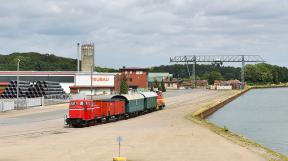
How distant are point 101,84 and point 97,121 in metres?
87.4

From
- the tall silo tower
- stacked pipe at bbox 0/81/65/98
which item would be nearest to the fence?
stacked pipe at bbox 0/81/65/98

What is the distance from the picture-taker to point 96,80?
5541 inches

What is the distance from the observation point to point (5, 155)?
1190 inches

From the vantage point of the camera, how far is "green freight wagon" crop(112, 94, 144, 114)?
64.9m

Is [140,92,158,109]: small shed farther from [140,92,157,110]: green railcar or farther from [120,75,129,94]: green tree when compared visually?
[120,75,129,94]: green tree

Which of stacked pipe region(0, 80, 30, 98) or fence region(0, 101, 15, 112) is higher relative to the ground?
stacked pipe region(0, 80, 30, 98)

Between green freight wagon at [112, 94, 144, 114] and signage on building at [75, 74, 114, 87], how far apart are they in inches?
2553

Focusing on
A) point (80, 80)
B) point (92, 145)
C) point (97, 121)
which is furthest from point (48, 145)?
point (80, 80)

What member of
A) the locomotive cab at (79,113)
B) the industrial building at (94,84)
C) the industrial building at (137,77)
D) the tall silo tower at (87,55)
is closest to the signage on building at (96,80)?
the industrial building at (94,84)

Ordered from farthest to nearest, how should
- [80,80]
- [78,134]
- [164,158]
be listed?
[80,80], [78,134], [164,158]

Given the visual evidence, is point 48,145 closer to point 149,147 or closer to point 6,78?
point 149,147

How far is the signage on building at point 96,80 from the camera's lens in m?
137

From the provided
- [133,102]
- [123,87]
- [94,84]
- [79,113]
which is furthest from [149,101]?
[123,87]

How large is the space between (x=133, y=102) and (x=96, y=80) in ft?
243
